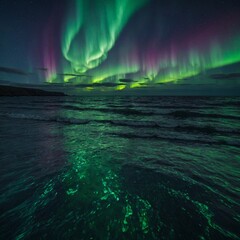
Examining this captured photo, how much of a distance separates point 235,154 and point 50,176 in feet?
29.0

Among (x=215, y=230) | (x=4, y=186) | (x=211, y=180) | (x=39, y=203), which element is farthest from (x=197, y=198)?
(x=4, y=186)

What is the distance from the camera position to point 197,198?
4059 millimetres

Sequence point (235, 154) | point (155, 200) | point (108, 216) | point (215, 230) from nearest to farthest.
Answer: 1. point (215, 230)
2. point (108, 216)
3. point (155, 200)
4. point (235, 154)

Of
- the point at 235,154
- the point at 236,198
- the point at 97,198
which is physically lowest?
the point at 235,154

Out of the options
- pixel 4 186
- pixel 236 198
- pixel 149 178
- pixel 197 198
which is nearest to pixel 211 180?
pixel 236 198

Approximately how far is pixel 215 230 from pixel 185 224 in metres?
0.57

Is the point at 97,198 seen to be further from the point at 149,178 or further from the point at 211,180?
the point at 211,180

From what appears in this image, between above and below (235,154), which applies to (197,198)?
above

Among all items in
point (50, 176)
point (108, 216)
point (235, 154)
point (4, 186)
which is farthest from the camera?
point (235, 154)

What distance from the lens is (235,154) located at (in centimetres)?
788

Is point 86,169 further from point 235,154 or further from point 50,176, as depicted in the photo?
point 235,154

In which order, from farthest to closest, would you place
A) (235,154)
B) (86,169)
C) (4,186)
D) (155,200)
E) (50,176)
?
1. (235,154)
2. (86,169)
3. (50,176)
4. (4,186)
5. (155,200)

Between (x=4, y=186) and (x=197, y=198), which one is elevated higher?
(x=4, y=186)

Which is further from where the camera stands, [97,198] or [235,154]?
[235,154]
